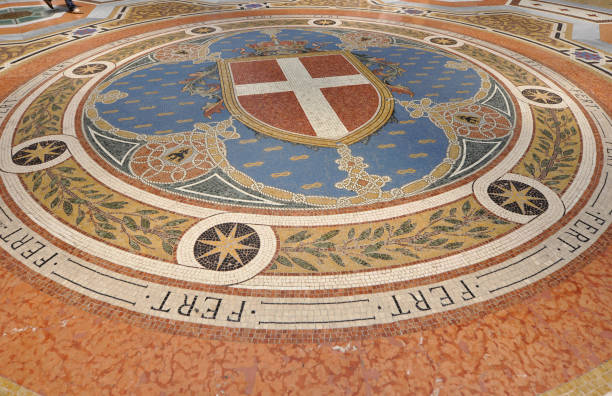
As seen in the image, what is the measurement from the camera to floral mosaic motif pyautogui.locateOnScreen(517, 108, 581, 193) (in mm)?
4469

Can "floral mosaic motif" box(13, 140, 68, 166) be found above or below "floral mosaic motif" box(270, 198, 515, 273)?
above

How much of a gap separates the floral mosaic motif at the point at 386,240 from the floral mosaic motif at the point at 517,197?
11.5 inches

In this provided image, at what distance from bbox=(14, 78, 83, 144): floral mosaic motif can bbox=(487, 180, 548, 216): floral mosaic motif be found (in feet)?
19.5

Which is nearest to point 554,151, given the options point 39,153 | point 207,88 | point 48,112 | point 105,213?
point 207,88

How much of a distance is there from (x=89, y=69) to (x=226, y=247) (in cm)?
569

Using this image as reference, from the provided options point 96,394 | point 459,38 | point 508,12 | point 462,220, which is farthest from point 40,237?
point 508,12

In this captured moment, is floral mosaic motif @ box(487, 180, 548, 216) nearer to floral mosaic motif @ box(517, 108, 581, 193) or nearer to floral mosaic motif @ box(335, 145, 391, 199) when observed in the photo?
floral mosaic motif @ box(517, 108, 581, 193)

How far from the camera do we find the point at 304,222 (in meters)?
3.90

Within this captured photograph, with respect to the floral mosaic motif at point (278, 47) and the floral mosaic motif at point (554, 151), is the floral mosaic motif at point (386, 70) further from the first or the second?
the floral mosaic motif at point (554, 151)

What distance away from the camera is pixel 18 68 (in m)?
6.96

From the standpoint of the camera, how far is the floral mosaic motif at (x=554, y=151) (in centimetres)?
447

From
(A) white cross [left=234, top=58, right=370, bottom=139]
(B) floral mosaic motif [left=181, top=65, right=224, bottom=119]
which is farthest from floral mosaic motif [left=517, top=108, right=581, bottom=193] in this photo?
(B) floral mosaic motif [left=181, top=65, right=224, bottom=119]

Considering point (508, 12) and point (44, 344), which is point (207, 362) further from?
point (508, 12)

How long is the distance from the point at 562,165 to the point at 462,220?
191 centimetres
